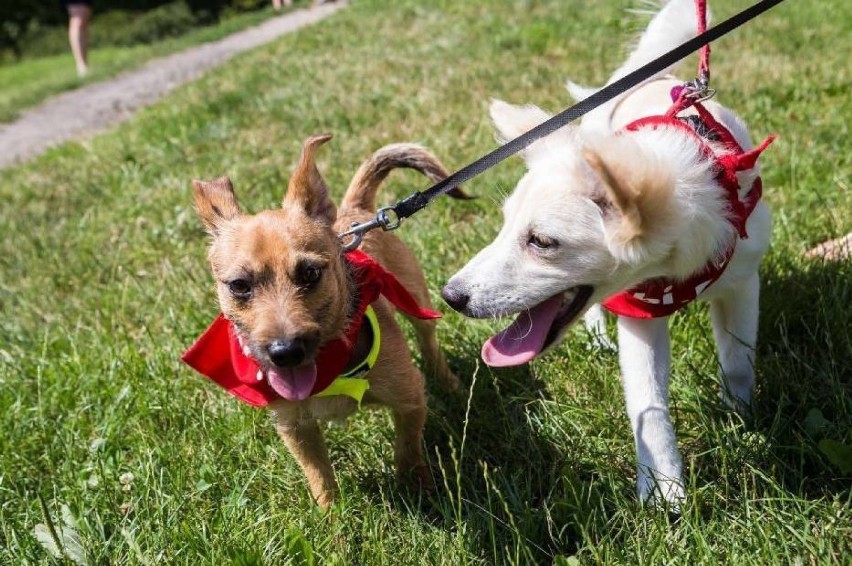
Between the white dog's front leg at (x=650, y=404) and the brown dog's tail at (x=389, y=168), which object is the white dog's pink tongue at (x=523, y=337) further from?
the brown dog's tail at (x=389, y=168)

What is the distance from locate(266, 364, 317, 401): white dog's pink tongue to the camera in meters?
2.36

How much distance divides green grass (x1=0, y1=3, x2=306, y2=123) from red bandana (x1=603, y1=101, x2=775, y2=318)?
10734mm

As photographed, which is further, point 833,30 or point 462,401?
point 833,30

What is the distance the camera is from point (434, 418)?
10.2 feet

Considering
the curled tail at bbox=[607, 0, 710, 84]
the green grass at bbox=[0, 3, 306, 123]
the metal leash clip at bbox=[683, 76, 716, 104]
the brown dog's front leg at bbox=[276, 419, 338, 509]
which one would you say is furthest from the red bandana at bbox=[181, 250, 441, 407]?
the green grass at bbox=[0, 3, 306, 123]

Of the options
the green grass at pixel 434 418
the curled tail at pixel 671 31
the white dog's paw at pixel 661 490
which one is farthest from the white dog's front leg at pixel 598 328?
the curled tail at pixel 671 31

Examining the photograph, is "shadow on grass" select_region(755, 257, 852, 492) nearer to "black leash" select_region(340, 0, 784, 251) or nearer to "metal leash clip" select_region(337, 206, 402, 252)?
"black leash" select_region(340, 0, 784, 251)

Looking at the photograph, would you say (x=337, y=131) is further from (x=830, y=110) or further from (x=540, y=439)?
(x=540, y=439)

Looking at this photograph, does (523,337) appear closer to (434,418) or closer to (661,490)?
(661,490)

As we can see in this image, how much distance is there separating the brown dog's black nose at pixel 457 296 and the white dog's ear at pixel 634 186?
1.67ft

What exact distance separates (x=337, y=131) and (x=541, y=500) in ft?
15.0

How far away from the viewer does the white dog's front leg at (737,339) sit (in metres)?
2.63

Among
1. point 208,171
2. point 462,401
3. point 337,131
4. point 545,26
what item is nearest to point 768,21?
point 545,26

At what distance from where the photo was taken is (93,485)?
2.89 metres
